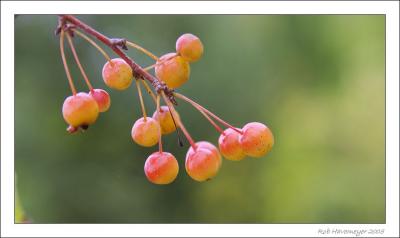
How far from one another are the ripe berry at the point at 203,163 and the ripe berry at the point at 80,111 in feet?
0.74

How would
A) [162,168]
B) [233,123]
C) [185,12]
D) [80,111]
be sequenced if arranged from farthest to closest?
[233,123] → [185,12] → [162,168] → [80,111]

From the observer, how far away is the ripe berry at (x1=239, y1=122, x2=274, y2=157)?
106 centimetres

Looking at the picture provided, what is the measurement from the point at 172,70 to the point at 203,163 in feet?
0.67

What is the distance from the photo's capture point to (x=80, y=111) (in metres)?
0.97

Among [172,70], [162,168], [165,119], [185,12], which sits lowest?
[162,168]

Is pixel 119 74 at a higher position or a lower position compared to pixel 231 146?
higher

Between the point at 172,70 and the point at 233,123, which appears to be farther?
the point at 233,123

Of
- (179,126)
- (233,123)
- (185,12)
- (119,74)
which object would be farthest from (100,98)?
(233,123)

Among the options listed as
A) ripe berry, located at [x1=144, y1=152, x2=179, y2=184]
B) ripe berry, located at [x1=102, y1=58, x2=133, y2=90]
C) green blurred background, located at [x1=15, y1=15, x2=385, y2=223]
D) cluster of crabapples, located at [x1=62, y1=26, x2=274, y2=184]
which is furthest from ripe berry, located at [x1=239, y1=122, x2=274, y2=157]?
green blurred background, located at [x1=15, y1=15, x2=385, y2=223]

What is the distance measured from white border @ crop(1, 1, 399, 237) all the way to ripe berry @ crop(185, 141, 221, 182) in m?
0.72

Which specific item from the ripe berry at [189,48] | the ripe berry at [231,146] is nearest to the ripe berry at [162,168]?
the ripe berry at [231,146]

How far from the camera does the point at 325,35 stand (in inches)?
158

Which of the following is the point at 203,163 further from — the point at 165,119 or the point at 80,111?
the point at 80,111

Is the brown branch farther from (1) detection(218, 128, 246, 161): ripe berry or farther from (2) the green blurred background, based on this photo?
(2) the green blurred background
